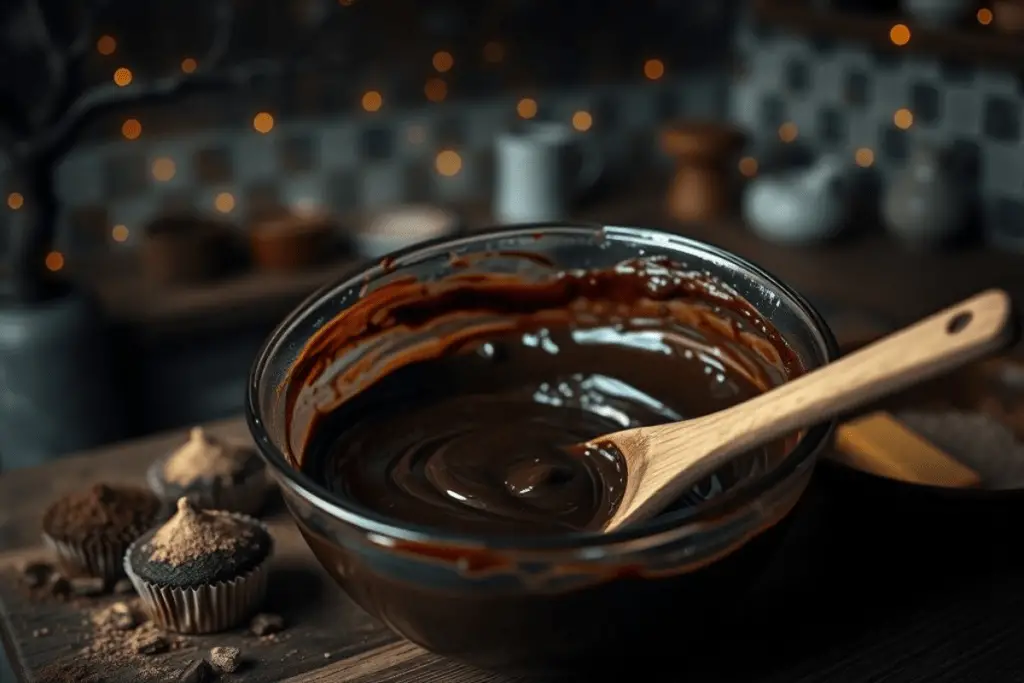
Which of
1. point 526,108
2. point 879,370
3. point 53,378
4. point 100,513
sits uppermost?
point 526,108

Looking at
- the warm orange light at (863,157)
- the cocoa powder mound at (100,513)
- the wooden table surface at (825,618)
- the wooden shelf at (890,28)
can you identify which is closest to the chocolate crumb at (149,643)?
the wooden table surface at (825,618)

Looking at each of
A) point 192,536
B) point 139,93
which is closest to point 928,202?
point 139,93

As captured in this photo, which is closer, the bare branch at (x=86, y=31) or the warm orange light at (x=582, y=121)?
the bare branch at (x=86, y=31)

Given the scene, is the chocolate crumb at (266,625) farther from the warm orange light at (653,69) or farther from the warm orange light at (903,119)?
the warm orange light at (653,69)

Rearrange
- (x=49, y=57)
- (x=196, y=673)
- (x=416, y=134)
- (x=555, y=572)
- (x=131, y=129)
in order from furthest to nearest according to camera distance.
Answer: (x=416, y=134), (x=131, y=129), (x=49, y=57), (x=196, y=673), (x=555, y=572)

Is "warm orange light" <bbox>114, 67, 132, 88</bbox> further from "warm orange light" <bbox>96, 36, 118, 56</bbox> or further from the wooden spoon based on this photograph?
the wooden spoon

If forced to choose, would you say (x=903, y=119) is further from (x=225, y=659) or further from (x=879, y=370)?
(x=225, y=659)

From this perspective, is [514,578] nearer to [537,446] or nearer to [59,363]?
[537,446]

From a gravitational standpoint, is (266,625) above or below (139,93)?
below
